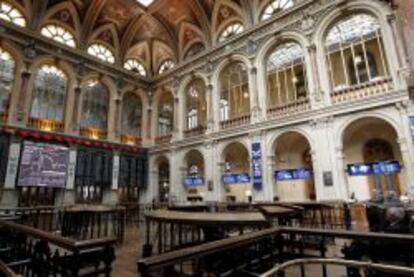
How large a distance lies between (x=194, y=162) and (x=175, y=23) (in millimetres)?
10477

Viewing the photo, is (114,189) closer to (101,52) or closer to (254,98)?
(101,52)

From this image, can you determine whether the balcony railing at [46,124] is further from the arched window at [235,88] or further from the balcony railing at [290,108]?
the balcony railing at [290,108]

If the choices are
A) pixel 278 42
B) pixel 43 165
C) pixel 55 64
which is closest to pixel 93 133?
pixel 43 165

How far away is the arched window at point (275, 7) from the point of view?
12.9 meters

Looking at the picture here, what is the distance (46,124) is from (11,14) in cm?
630

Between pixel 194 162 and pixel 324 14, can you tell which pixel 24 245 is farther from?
pixel 194 162

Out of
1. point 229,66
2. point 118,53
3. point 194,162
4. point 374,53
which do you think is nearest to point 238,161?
point 194,162

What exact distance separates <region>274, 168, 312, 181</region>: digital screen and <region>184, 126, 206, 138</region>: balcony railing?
569cm

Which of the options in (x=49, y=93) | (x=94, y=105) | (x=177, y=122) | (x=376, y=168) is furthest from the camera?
(x=177, y=122)

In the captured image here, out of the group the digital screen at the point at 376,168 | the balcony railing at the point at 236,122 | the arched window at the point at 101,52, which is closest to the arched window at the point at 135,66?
the arched window at the point at 101,52

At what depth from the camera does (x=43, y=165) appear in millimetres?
13039

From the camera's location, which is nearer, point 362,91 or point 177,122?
point 362,91

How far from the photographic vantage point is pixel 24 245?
3053 mm

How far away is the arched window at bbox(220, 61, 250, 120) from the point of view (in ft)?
48.1
